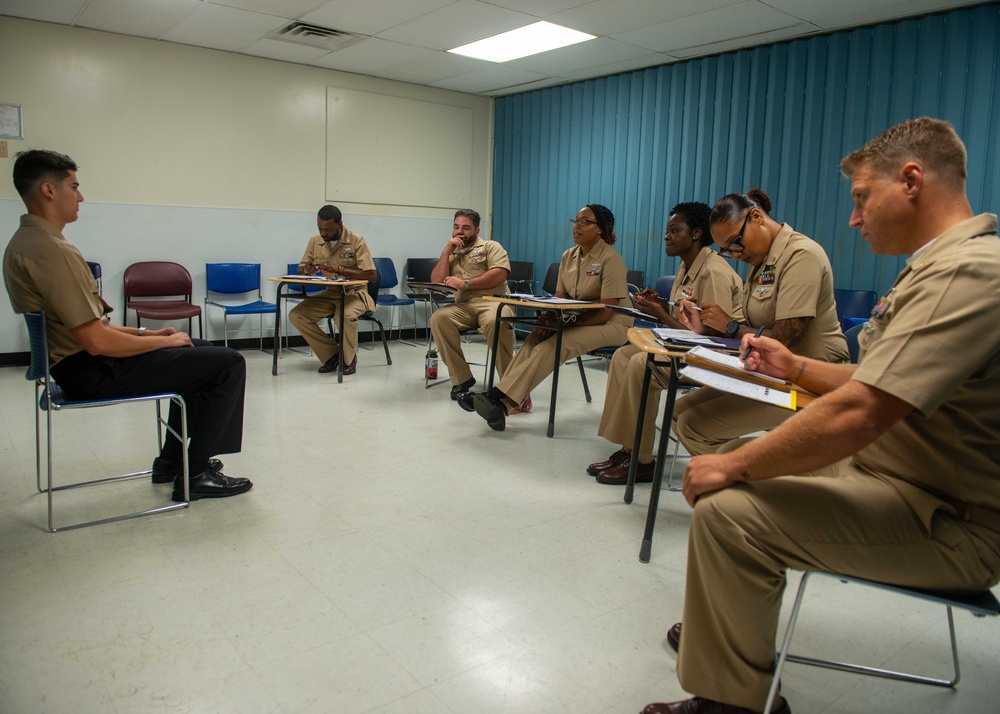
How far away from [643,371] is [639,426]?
0.37 meters

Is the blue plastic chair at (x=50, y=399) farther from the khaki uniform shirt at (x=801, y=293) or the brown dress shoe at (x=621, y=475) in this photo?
the khaki uniform shirt at (x=801, y=293)

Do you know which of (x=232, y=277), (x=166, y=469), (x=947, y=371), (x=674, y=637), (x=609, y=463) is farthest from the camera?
(x=232, y=277)

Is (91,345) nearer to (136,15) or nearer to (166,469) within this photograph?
(166,469)

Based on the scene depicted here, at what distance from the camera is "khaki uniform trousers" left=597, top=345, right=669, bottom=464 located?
3.19 m

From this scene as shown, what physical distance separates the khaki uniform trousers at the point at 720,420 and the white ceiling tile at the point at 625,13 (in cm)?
324

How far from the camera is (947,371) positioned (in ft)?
3.95

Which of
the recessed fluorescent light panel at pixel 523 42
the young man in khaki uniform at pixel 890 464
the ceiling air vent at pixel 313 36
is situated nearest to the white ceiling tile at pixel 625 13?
the recessed fluorescent light panel at pixel 523 42

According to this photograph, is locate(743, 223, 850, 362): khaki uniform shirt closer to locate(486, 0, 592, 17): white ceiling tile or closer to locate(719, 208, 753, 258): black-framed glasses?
locate(719, 208, 753, 258): black-framed glasses

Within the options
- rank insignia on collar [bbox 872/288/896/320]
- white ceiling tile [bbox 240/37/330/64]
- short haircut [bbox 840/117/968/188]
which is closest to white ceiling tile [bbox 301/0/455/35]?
white ceiling tile [bbox 240/37/330/64]

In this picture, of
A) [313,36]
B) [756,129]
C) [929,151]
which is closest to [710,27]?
[756,129]

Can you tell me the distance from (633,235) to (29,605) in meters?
5.64

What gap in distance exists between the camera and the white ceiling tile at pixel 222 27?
17.2 ft

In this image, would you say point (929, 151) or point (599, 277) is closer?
point (929, 151)

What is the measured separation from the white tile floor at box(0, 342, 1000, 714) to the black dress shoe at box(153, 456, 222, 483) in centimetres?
7
